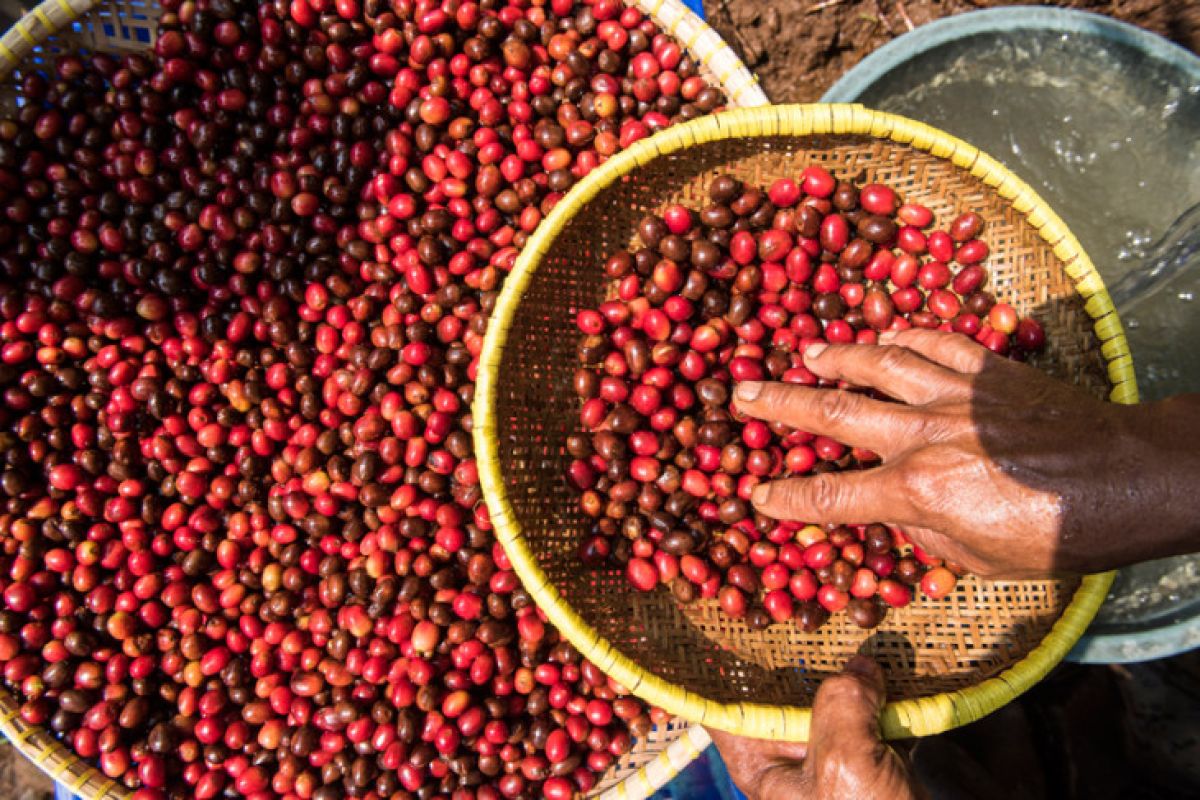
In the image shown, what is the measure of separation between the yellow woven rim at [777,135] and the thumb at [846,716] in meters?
0.10

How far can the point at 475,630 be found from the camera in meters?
2.52

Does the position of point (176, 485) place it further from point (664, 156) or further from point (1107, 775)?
point (1107, 775)

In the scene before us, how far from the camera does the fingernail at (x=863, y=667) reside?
6.78 feet

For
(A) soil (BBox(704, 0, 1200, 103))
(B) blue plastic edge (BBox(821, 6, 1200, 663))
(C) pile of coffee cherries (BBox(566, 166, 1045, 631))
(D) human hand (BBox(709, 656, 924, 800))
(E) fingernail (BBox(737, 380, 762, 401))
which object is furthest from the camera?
(A) soil (BBox(704, 0, 1200, 103))

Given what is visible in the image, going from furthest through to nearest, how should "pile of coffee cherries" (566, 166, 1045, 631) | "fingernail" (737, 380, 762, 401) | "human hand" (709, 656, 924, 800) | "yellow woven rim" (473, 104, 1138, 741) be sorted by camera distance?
"pile of coffee cherries" (566, 166, 1045, 631) < "fingernail" (737, 380, 762, 401) < "yellow woven rim" (473, 104, 1138, 741) < "human hand" (709, 656, 924, 800)

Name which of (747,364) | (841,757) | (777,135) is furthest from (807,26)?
(841,757)

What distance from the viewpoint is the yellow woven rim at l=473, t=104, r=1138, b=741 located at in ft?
6.58

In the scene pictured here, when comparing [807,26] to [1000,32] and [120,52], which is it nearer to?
[1000,32]

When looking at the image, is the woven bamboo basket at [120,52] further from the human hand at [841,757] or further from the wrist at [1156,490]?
the wrist at [1156,490]

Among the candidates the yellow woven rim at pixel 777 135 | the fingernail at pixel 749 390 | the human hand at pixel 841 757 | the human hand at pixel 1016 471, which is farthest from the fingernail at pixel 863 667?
the fingernail at pixel 749 390

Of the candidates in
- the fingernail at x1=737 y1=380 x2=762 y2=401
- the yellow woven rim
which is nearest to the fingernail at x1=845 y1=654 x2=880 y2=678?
the yellow woven rim

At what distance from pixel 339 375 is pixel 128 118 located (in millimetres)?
1369

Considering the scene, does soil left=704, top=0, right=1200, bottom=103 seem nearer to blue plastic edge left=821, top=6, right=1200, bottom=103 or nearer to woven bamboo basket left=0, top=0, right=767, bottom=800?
blue plastic edge left=821, top=6, right=1200, bottom=103

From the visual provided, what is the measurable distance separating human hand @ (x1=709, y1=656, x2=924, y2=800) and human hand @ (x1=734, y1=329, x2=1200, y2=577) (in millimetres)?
448
